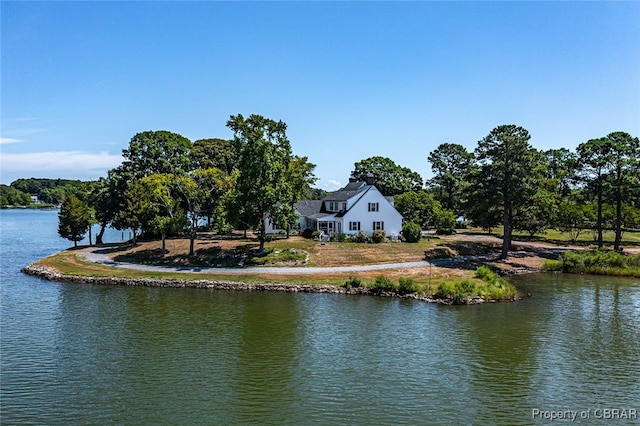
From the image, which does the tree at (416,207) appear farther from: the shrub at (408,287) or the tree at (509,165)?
the shrub at (408,287)

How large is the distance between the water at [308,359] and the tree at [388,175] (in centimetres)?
4997

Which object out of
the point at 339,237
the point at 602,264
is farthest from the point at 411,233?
the point at 602,264

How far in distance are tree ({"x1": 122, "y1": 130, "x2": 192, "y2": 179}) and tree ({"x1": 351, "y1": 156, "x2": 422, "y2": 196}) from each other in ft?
113

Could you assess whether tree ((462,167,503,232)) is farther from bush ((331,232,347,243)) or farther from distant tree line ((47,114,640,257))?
bush ((331,232,347,243))

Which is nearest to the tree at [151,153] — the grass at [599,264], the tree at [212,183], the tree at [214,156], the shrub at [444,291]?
the tree at [214,156]

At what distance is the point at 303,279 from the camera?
3906 centimetres

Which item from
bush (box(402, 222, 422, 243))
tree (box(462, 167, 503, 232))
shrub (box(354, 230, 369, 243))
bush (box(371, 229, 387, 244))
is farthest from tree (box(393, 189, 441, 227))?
shrub (box(354, 230, 369, 243))

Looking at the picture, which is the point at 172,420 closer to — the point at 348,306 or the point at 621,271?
the point at 348,306

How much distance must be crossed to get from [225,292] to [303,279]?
257 inches

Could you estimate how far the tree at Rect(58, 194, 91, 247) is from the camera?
60.0 metres

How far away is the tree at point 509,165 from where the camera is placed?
160 feet

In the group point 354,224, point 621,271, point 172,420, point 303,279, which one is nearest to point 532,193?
point 621,271

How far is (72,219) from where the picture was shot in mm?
59844

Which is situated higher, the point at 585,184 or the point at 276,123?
the point at 276,123
